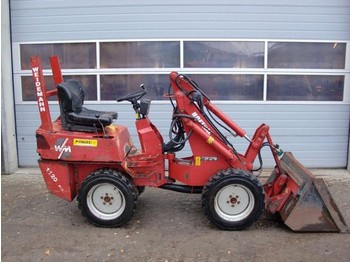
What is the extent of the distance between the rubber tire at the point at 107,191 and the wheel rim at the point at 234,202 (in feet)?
3.12

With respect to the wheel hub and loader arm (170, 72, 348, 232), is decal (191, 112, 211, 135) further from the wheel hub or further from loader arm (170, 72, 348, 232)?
the wheel hub

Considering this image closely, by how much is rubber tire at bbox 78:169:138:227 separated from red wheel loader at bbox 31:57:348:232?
11 millimetres

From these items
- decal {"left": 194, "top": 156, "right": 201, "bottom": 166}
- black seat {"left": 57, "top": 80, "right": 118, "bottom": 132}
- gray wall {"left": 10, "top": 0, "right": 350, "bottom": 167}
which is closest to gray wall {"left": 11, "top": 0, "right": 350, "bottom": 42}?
gray wall {"left": 10, "top": 0, "right": 350, "bottom": 167}

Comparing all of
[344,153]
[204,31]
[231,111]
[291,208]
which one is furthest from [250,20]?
[291,208]

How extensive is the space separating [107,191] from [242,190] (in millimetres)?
1505

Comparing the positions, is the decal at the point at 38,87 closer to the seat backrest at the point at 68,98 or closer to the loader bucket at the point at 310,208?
the seat backrest at the point at 68,98

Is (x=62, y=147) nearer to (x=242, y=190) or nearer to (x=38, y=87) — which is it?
(x=38, y=87)

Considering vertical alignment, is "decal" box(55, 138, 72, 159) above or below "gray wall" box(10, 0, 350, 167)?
below

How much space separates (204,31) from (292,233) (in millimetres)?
3596

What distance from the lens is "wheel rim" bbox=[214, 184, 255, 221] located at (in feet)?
13.3

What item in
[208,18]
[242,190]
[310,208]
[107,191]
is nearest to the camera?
[310,208]

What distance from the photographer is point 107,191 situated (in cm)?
416

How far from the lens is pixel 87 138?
4066 mm

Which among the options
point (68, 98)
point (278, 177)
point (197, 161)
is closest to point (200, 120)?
point (197, 161)
